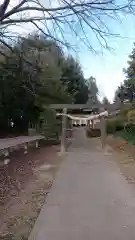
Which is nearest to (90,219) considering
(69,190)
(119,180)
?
(69,190)

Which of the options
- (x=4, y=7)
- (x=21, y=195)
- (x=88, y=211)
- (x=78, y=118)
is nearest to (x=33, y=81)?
(x=4, y=7)

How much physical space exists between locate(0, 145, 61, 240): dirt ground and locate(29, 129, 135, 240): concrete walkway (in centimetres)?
22

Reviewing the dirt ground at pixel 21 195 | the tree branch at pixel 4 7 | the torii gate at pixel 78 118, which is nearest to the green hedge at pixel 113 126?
the torii gate at pixel 78 118

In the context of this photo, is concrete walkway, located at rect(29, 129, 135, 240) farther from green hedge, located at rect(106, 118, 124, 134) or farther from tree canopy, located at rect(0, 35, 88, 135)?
green hedge, located at rect(106, 118, 124, 134)

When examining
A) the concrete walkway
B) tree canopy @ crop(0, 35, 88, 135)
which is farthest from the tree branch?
the concrete walkway

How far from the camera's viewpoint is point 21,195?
957 cm

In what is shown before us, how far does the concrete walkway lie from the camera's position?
5918 millimetres

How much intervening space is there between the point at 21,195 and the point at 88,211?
8.51 feet

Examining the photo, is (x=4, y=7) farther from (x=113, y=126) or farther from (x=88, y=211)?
(x=113, y=126)

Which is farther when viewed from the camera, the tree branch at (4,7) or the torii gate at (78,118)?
the torii gate at (78,118)

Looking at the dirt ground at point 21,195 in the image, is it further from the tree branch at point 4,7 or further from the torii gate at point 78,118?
the torii gate at point 78,118

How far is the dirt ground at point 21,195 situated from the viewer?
21.4ft

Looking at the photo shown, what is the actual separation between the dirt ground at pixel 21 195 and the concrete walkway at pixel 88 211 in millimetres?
223

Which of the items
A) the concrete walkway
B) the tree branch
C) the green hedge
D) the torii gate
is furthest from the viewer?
the green hedge
